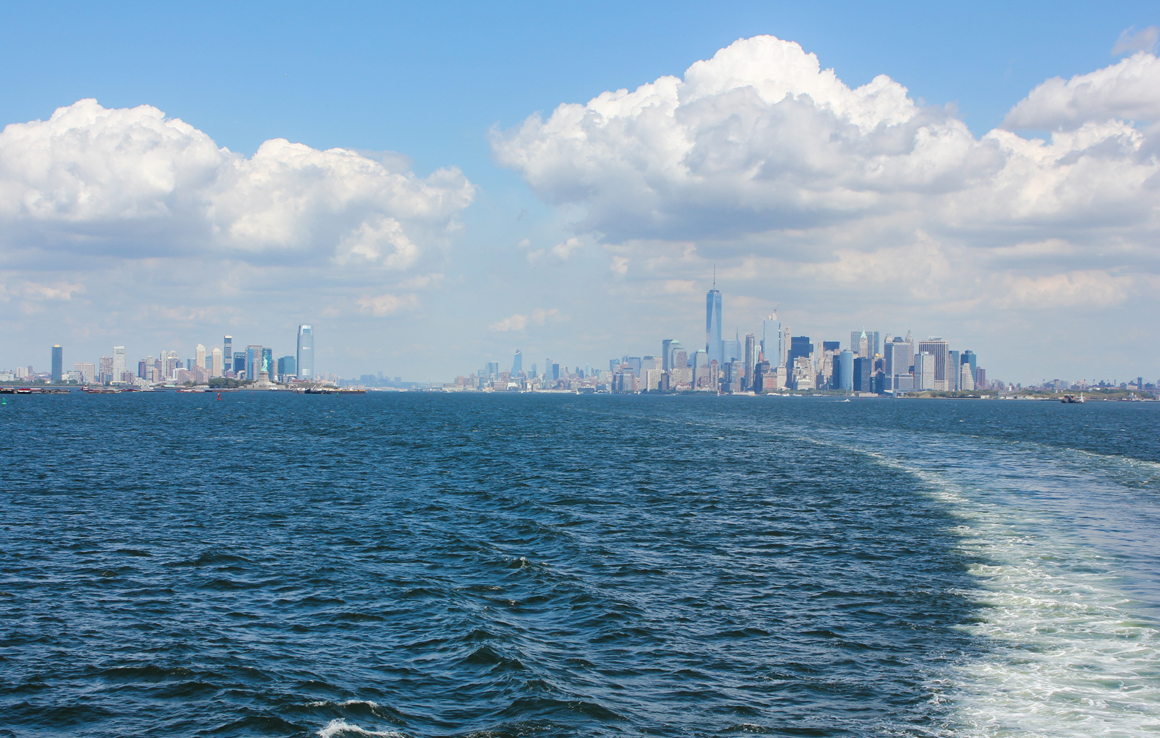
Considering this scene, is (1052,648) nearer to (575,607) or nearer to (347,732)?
(575,607)

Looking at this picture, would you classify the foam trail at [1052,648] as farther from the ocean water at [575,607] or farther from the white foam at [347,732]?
the white foam at [347,732]

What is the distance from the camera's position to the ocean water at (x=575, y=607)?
1875 centimetres

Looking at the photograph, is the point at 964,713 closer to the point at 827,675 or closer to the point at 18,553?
the point at 827,675

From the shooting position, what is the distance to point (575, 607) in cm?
2742

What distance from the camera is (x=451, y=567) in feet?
109

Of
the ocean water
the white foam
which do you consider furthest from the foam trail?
the white foam

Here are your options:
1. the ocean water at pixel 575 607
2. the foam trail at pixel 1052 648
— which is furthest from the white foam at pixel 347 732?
the foam trail at pixel 1052 648

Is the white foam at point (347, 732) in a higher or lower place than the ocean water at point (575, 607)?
lower

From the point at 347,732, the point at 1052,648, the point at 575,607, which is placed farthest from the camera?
the point at 575,607

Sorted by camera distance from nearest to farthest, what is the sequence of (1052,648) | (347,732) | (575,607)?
1. (347,732)
2. (1052,648)
3. (575,607)

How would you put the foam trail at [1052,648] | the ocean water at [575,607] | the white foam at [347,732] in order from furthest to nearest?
the ocean water at [575,607], the foam trail at [1052,648], the white foam at [347,732]

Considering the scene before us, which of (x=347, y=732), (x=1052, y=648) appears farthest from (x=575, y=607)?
(x=1052, y=648)

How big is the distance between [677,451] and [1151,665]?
68.3 meters

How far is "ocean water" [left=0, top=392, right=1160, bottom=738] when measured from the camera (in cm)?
1875
